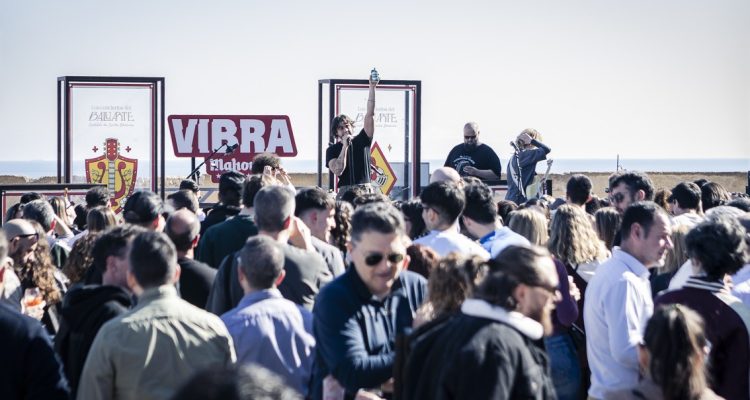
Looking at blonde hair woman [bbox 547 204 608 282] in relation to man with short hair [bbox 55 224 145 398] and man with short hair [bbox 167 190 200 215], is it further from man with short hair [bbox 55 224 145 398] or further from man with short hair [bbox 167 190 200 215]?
man with short hair [bbox 167 190 200 215]

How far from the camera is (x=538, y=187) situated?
15.7 m

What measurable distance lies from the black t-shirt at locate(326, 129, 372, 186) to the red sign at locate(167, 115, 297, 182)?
7679 millimetres

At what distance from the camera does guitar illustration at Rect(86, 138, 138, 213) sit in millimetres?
18672

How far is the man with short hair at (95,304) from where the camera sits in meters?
5.19

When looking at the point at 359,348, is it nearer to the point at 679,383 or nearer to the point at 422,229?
the point at 679,383

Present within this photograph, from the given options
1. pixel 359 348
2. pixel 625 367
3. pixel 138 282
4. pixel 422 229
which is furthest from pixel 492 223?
pixel 138 282

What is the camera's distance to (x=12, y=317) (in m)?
4.54

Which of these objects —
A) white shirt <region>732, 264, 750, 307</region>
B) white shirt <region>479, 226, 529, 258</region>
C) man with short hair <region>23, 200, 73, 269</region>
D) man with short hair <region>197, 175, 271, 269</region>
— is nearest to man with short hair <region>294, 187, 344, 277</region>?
man with short hair <region>197, 175, 271, 269</region>

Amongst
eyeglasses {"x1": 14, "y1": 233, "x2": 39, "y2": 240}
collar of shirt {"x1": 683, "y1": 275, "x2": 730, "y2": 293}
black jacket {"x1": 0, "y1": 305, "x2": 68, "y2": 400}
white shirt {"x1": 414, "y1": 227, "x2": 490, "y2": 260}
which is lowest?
black jacket {"x1": 0, "y1": 305, "x2": 68, "y2": 400}

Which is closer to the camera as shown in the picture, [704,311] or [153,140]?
[704,311]

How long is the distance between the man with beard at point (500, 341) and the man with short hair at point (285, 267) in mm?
1743

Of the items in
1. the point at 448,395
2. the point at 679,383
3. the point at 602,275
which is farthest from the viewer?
the point at 602,275

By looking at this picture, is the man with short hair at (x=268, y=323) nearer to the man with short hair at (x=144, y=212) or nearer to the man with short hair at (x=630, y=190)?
the man with short hair at (x=144, y=212)

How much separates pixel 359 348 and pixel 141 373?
1018mm
